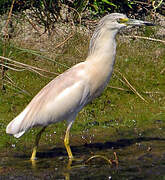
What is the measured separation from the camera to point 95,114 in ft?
27.4

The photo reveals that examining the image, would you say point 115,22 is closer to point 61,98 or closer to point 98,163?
point 61,98

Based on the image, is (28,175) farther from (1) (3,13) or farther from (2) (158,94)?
(1) (3,13)

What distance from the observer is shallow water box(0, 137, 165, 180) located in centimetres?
589

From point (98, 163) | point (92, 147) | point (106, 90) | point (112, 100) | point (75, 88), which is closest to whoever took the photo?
point (98, 163)

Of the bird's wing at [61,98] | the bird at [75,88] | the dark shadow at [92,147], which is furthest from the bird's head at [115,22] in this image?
the dark shadow at [92,147]

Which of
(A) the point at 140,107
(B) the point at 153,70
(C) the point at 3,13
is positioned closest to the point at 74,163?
(A) the point at 140,107

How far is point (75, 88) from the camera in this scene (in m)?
6.67

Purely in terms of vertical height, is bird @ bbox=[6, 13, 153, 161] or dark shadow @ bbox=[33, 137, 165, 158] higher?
bird @ bbox=[6, 13, 153, 161]

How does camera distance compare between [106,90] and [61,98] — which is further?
[106,90]

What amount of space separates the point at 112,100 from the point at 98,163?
8.32ft

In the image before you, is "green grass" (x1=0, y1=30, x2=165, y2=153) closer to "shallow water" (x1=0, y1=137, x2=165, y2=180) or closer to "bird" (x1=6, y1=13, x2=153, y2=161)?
"shallow water" (x1=0, y1=137, x2=165, y2=180)

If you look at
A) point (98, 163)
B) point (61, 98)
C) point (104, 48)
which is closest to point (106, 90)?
point (104, 48)

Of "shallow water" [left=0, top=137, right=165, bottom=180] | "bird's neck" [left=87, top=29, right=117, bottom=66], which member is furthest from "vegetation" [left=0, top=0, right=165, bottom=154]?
"bird's neck" [left=87, top=29, right=117, bottom=66]

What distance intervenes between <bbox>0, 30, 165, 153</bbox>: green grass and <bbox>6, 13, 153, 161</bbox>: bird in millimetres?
622
